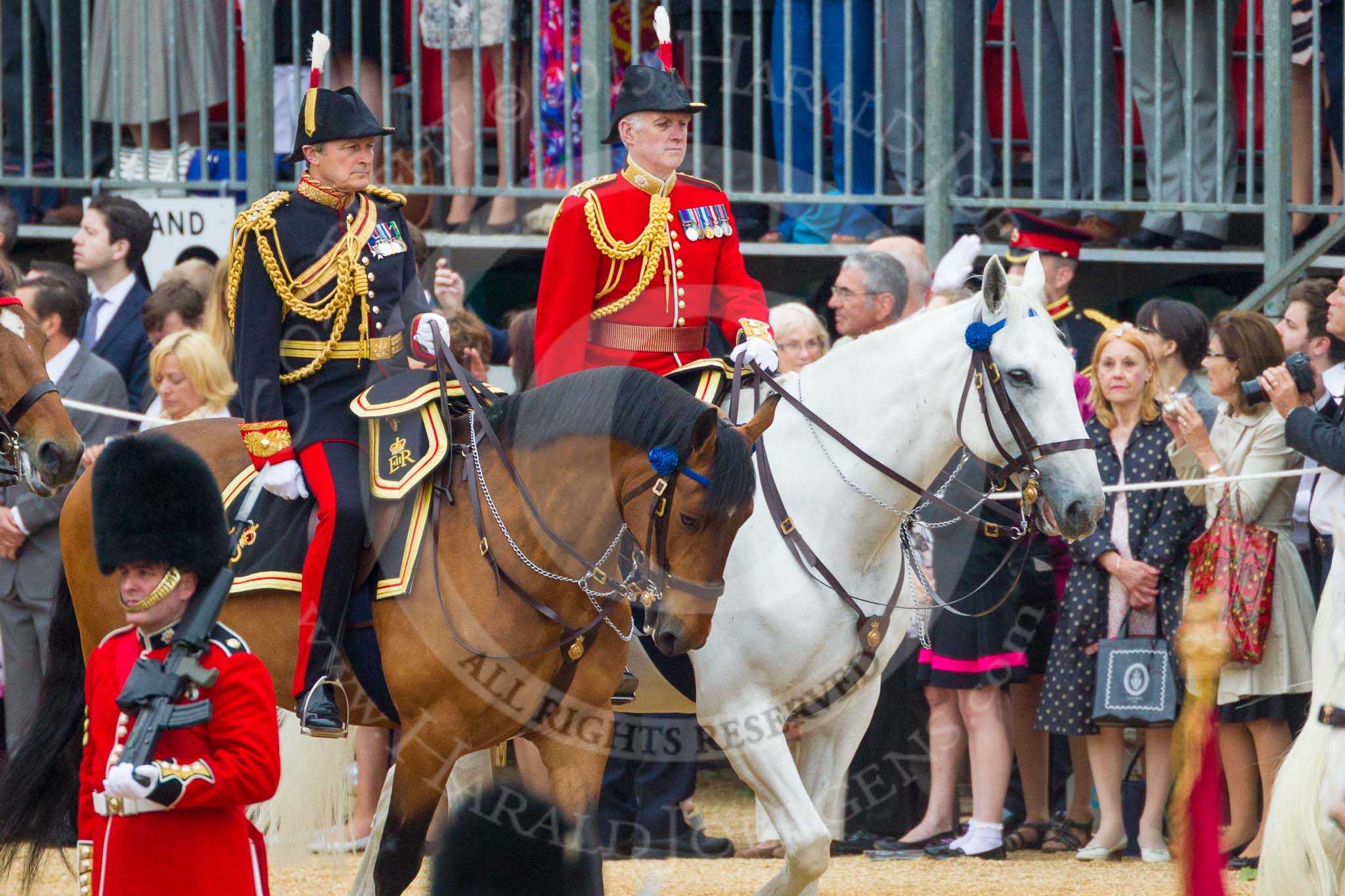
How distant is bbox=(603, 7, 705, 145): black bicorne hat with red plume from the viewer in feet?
19.9

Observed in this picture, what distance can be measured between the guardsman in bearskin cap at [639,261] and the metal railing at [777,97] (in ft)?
8.96

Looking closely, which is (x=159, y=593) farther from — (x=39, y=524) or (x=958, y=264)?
(x=39, y=524)

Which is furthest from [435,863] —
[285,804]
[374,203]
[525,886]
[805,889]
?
[285,804]

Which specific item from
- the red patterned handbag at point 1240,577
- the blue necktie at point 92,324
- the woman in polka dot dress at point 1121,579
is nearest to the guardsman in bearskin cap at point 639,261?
the woman in polka dot dress at point 1121,579

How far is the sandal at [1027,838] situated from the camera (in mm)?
7434

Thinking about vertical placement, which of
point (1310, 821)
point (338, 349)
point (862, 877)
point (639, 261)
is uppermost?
point (639, 261)

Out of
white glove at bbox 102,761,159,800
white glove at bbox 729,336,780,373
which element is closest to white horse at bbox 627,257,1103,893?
white glove at bbox 729,336,780,373

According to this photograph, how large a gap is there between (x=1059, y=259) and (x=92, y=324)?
4.29 m

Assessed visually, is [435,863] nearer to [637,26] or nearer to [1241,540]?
[1241,540]

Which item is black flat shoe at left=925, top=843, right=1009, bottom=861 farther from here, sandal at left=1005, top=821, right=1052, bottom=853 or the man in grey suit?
the man in grey suit

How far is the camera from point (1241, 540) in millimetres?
6887

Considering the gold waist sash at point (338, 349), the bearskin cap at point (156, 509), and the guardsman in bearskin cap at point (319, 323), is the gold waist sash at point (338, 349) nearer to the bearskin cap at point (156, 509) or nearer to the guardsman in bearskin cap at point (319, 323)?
the guardsman in bearskin cap at point (319, 323)

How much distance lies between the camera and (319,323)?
5.58m

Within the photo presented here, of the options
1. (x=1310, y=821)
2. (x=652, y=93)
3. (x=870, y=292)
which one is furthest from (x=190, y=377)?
(x=1310, y=821)
